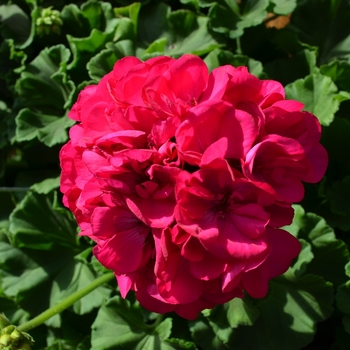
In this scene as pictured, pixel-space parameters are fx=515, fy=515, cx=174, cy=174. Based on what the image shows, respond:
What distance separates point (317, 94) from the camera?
1979 millimetres

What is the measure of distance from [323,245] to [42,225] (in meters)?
1.15

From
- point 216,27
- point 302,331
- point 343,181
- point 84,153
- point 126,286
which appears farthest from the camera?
Answer: point 216,27

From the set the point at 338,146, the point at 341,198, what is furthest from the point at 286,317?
the point at 338,146

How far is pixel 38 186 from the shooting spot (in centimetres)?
224

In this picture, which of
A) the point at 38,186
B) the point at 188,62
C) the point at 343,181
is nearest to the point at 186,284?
the point at 188,62

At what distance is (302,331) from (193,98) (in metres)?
1.01

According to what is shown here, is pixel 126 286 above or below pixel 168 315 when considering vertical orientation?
above

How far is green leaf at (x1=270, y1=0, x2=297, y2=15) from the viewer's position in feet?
6.92

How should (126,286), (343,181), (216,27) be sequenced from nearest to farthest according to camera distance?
1. (126,286)
2. (343,181)
3. (216,27)

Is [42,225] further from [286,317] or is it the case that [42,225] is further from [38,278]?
[286,317]

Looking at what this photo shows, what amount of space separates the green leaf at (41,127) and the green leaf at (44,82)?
10 cm

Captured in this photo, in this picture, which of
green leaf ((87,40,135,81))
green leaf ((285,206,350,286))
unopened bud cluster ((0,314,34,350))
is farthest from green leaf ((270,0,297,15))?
unopened bud cluster ((0,314,34,350))

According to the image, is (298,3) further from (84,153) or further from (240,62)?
(84,153)

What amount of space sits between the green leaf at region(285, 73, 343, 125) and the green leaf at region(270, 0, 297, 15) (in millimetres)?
320
